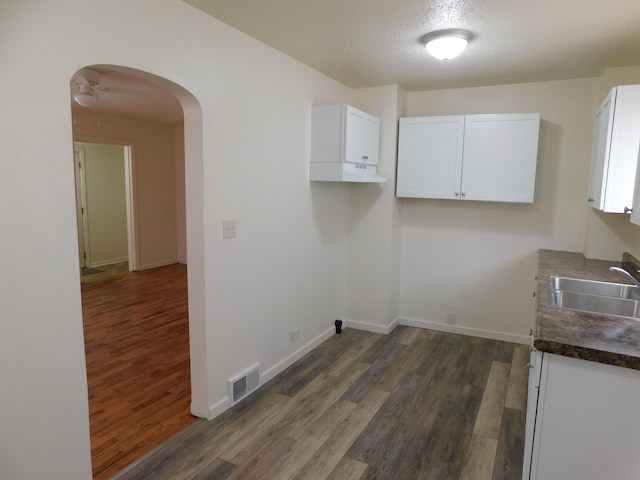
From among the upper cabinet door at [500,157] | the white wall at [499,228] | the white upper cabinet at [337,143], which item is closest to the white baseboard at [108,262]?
the white upper cabinet at [337,143]

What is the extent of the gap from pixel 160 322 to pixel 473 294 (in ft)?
10.8

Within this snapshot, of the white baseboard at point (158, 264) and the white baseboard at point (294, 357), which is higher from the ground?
the white baseboard at point (158, 264)

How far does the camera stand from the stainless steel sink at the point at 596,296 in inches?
90.8

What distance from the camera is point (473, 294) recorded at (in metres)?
4.20

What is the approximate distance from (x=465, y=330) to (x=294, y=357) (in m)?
1.83

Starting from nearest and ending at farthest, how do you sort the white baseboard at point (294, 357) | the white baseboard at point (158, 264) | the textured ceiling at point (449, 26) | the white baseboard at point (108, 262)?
1. the textured ceiling at point (449, 26)
2. the white baseboard at point (294, 357)
3. the white baseboard at point (158, 264)
4. the white baseboard at point (108, 262)

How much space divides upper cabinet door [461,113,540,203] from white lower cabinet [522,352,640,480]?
2.39 m

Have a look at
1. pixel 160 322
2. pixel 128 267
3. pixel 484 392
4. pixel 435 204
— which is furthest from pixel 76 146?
pixel 484 392

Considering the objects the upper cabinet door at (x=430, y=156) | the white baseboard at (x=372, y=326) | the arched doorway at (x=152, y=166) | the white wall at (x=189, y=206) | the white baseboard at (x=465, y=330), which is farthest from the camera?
the white baseboard at (x=372, y=326)

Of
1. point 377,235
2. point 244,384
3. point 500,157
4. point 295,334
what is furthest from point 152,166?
point 500,157

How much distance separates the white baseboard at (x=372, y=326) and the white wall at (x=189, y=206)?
393mm

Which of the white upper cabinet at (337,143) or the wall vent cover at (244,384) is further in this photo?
the white upper cabinet at (337,143)

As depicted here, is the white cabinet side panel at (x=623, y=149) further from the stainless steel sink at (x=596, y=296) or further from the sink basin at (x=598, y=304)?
the sink basin at (x=598, y=304)

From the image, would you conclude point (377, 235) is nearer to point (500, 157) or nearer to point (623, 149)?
point (500, 157)
